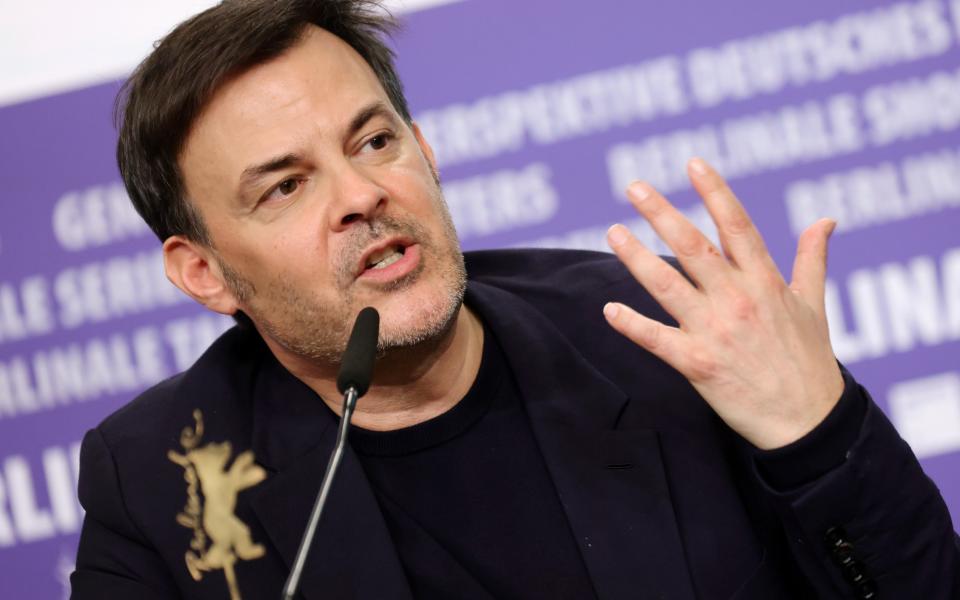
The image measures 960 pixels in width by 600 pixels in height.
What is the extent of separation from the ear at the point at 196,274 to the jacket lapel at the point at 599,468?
547mm

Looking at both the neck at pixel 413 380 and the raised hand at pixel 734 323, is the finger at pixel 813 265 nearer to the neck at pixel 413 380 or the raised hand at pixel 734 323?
the raised hand at pixel 734 323

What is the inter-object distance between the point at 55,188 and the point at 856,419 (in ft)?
8.19

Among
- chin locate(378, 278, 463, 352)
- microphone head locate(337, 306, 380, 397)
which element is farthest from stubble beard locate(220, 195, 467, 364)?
microphone head locate(337, 306, 380, 397)

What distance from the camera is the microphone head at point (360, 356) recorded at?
1.58m

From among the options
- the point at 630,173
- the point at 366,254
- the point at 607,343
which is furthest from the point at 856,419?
the point at 630,173

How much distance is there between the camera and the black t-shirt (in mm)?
2068

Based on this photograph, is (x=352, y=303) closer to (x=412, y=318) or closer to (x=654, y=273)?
(x=412, y=318)

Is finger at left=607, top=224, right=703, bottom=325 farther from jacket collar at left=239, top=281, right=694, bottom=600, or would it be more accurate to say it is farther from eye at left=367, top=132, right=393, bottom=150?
eye at left=367, top=132, right=393, bottom=150

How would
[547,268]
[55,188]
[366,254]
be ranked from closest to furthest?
[366,254] < [547,268] < [55,188]

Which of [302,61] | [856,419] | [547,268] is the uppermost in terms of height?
[302,61]

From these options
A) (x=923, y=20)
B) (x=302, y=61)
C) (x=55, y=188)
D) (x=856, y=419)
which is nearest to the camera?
(x=856, y=419)

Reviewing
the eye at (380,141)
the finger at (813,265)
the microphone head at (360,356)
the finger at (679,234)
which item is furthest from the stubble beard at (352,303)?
the finger at (813,265)

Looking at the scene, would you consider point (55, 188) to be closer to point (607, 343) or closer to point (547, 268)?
point (547, 268)

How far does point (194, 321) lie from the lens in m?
3.39
